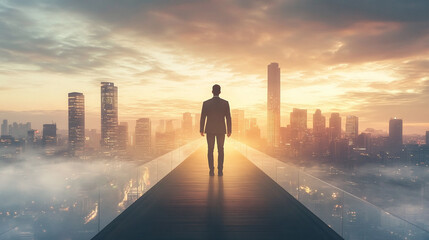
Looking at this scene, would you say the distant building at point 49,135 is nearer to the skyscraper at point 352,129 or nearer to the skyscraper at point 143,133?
the skyscraper at point 143,133

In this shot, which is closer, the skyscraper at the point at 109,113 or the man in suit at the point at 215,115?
the man in suit at the point at 215,115

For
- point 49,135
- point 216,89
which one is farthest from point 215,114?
point 49,135

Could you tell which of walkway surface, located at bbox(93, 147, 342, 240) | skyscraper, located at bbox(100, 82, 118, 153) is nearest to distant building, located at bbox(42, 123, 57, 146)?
skyscraper, located at bbox(100, 82, 118, 153)

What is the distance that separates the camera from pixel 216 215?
507 centimetres

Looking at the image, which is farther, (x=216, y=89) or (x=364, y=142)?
(x=364, y=142)

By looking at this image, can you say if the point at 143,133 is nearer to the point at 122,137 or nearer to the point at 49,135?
the point at 122,137

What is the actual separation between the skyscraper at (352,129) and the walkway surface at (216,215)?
128548 millimetres

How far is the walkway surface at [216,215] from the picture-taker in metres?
4.27

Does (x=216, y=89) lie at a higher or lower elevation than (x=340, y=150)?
higher

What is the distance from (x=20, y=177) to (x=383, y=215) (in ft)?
281

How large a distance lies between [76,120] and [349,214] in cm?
15418

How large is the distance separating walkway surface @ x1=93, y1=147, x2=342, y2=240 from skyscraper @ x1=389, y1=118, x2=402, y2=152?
12093 cm

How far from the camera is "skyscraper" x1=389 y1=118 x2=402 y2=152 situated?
112m

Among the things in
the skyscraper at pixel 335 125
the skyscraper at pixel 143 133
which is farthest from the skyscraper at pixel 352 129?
the skyscraper at pixel 143 133
